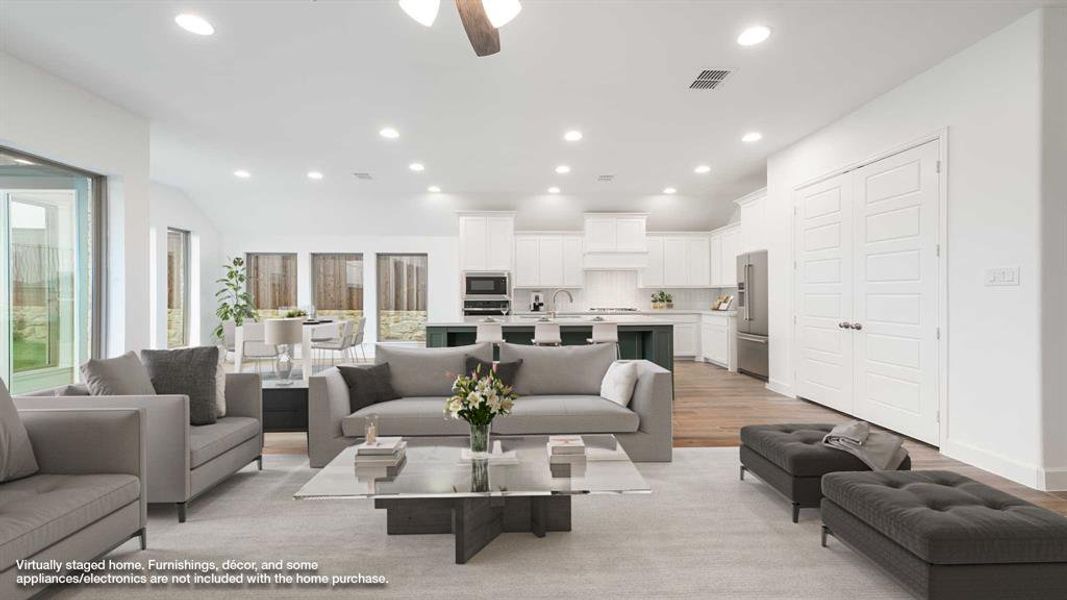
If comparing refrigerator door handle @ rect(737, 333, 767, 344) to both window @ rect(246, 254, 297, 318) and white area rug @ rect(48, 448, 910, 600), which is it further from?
window @ rect(246, 254, 297, 318)

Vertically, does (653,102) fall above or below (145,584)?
above

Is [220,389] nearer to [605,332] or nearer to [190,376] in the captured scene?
[190,376]

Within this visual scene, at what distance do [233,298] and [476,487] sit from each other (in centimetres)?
940

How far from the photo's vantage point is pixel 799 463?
9.39 ft

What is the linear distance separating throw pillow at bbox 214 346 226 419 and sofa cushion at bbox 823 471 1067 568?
143 inches

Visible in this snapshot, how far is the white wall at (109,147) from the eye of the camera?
4051 mm

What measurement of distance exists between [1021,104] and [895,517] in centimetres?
312

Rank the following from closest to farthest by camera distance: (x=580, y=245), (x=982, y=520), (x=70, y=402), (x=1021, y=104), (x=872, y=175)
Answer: (x=982, y=520) → (x=70, y=402) → (x=1021, y=104) → (x=872, y=175) → (x=580, y=245)

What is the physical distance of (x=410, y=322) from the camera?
414 inches

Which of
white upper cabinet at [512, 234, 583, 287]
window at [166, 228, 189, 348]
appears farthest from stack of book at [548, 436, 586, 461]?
window at [166, 228, 189, 348]

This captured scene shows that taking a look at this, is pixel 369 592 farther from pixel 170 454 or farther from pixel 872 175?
pixel 872 175

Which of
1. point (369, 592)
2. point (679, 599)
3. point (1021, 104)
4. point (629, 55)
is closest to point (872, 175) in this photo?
point (1021, 104)

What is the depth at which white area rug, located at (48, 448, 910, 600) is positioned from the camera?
2188mm

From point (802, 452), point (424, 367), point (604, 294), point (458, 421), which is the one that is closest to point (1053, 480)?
point (802, 452)
